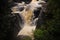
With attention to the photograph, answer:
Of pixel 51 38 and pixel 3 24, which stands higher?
pixel 3 24

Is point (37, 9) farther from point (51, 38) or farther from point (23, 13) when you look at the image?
point (51, 38)

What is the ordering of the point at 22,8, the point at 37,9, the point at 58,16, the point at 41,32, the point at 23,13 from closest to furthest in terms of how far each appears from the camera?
the point at 58,16
the point at 41,32
the point at 37,9
the point at 23,13
the point at 22,8

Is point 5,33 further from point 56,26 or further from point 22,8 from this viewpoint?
point 22,8

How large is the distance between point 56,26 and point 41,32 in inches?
45.8

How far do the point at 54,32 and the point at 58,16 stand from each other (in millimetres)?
825

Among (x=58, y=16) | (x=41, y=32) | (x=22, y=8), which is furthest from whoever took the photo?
(x=22, y=8)

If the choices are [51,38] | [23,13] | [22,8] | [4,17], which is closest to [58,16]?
[51,38]

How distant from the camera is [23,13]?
20.0m

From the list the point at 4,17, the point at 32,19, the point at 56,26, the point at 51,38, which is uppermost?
the point at 4,17

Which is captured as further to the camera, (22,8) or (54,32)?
(22,8)

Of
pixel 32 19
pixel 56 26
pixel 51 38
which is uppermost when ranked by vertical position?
pixel 56 26

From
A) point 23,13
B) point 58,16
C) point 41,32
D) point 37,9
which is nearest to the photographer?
point 58,16

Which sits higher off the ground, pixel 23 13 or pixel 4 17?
pixel 4 17

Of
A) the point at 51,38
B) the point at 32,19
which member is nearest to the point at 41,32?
the point at 51,38
